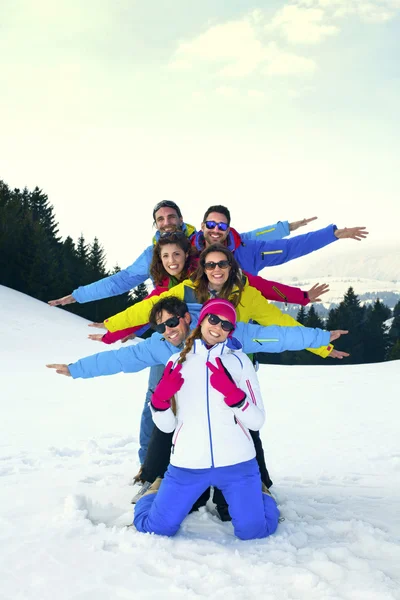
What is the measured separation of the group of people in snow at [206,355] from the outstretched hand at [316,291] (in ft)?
0.03

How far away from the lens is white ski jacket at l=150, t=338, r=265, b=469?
135 inches

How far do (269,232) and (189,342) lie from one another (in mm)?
1932

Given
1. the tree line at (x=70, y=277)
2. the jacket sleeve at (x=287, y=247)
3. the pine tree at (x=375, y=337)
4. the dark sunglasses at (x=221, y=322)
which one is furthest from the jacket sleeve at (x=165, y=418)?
the pine tree at (x=375, y=337)

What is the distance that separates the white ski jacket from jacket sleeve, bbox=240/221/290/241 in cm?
168

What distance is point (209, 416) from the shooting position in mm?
3469

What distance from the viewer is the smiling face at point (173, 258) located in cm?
423

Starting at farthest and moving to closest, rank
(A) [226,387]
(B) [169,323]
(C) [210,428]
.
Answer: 1. (B) [169,323]
2. (C) [210,428]
3. (A) [226,387]

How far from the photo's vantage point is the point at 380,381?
11.9 m

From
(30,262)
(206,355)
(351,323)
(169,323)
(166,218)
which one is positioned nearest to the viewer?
(206,355)

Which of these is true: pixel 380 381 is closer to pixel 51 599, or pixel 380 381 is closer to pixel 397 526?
pixel 397 526

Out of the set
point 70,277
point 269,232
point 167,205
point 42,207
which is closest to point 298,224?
point 269,232

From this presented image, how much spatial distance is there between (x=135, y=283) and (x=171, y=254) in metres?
1.00

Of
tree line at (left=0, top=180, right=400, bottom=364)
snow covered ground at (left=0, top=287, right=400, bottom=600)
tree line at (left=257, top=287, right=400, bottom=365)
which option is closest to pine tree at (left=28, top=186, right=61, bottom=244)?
tree line at (left=0, top=180, right=400, bottom=364)

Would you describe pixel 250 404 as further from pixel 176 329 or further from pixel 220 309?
pixel 176 329
